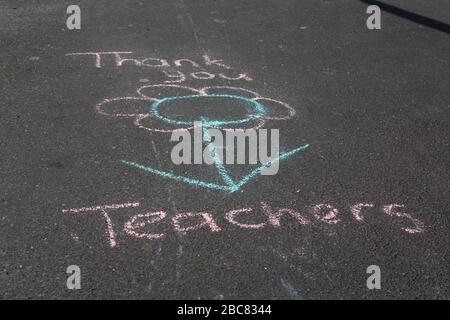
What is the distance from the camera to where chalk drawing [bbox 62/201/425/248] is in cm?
351

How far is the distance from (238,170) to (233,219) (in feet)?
2.06

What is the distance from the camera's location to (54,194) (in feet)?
12.5

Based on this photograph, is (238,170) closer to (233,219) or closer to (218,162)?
(218,162)

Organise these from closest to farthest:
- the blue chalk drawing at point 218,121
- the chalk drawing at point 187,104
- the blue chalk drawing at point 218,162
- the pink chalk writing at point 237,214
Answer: the pink chalk writing at point 237,214
the blue chalk drawing at point 218,162
the chalk drawing at point 187,104
the blue chalk drawing at point 218,121

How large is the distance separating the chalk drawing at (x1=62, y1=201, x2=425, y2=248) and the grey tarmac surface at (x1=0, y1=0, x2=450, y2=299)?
25 mm

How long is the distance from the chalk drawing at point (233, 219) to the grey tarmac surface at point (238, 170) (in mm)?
25

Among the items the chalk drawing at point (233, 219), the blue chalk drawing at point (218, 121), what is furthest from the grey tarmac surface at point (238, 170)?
the blue chalk drawing at point (218, 121)

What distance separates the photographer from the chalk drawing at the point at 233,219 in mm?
3506

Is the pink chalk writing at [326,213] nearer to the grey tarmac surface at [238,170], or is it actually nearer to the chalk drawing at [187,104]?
the grey tarmac surface at [238,170]

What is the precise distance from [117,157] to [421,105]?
295cm

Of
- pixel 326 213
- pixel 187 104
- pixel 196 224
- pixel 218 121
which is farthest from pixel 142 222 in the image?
pixel 187 104

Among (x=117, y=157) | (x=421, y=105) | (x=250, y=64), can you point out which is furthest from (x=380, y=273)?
(x=250, y=64)

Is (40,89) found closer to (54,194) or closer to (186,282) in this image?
(54,194)

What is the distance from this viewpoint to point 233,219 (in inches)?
144
